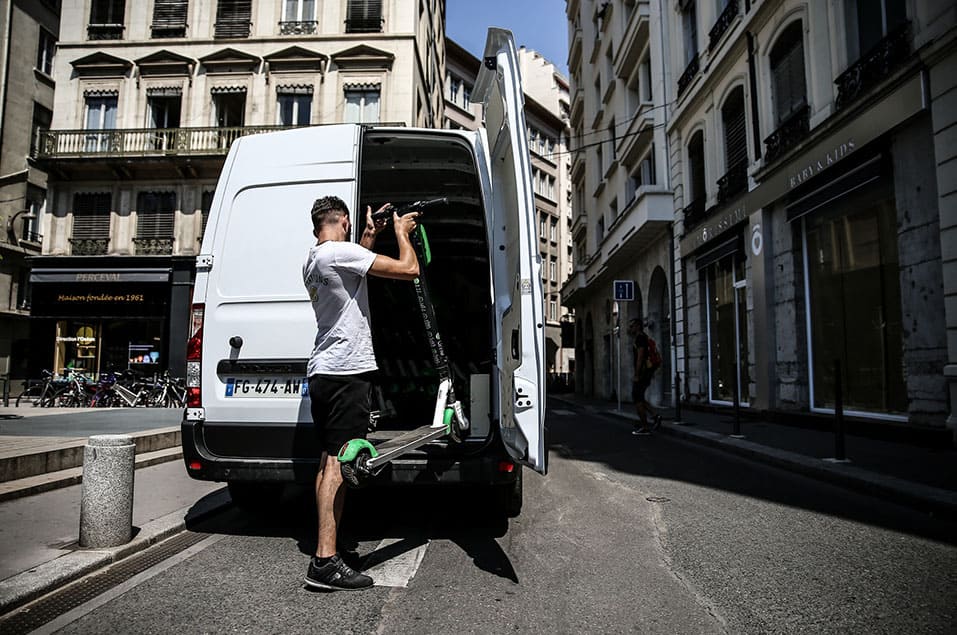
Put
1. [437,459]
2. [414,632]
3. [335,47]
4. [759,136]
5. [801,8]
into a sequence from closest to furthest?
[414,632], [437,459], [801,8], [759,136], [335,47]

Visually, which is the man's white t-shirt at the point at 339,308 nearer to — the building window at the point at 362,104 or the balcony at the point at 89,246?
the building window at the point at 362,104

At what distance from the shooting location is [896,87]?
25.4 ft

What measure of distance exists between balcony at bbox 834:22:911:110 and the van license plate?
8.57 m

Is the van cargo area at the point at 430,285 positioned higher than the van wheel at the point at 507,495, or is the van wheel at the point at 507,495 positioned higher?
the van cargo area at the point at 430,285

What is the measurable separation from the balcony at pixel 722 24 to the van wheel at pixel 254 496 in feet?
45.4

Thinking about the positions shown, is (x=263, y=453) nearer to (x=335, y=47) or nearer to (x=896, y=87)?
(x=896, y=87)

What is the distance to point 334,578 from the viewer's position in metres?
2.80

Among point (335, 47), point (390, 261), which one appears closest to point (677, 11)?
point (335, 47)

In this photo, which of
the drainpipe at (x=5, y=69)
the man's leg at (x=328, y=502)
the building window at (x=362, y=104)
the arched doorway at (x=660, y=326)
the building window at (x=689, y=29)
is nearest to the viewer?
the man's leg at (x=328, y=502)

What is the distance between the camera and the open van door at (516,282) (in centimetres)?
314

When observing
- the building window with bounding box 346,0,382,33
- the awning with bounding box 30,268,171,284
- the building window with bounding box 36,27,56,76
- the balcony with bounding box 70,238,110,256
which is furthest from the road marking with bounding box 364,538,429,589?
the building window with bounding box 36,27,56,76

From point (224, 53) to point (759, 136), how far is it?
738 inches

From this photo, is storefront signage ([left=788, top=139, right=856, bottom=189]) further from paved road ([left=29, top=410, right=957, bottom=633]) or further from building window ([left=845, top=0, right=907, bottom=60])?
paved road ([left=29, top=410, right=957, bottom=633])

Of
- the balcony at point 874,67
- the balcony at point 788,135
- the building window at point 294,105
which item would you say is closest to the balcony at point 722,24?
the balcony at point 788,135
